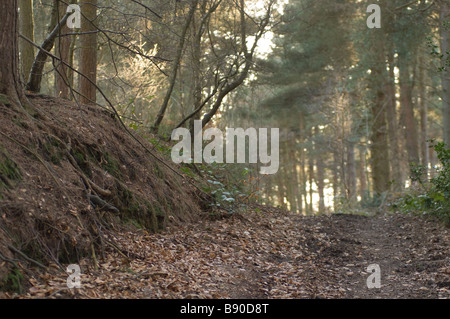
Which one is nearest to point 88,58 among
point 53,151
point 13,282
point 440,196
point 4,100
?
point 4,100

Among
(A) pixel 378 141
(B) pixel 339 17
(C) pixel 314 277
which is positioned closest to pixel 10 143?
(C) pixel 314 277

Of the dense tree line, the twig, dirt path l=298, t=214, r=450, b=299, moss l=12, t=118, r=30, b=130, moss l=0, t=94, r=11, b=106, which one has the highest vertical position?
the dense tree line

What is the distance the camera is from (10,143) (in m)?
6.16

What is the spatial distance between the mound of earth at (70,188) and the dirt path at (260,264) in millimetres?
324

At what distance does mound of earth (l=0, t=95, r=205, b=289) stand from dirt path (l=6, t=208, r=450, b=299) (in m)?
0.32

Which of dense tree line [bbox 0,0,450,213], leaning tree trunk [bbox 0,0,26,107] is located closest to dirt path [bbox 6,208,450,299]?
dense tree line [bbox 0,0,450,213]

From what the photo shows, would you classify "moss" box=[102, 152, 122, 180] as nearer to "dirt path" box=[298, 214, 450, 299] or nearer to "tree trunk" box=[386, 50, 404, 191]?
"dirt path" box=[298, 214, 450, 299]

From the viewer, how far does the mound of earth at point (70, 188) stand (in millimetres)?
5176

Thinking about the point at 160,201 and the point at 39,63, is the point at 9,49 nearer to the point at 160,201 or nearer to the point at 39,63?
the point at 39,63

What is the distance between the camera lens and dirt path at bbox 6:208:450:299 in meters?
5.43

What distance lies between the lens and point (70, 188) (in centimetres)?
651
